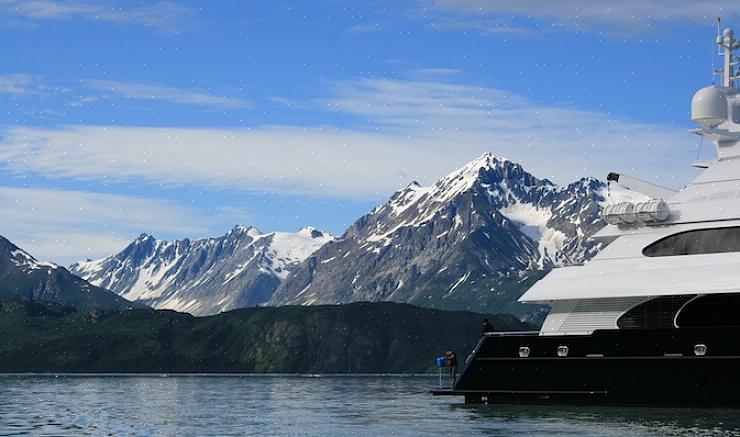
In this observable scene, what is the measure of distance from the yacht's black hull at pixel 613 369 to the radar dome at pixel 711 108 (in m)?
10.5

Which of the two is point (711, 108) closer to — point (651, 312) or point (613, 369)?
point (651, 312)

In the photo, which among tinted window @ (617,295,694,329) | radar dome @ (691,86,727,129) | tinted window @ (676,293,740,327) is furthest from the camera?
radar dome @ (691,86,727,129)

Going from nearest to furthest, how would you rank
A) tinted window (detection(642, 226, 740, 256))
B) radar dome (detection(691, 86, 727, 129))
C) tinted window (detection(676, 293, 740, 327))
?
tinted window (detection(676, 293, 740, 327))
tinted window (detection(642, 226, 740, 256))
radar dome (detection(691, 86, 727, 129))

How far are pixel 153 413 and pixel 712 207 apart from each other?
87.2 ft

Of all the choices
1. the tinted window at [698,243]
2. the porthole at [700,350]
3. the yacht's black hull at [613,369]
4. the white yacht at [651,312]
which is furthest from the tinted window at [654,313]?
the tinted window at [698,243]

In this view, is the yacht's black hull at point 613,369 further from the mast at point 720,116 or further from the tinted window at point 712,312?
the mast at point 720,116

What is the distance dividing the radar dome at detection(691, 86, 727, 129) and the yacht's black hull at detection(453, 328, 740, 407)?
10.5m

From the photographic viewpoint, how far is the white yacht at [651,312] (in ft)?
141

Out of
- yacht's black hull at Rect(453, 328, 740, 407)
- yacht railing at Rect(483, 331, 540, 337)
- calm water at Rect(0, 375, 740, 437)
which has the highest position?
yacht railing at Rect(483, 331, 540, 337)

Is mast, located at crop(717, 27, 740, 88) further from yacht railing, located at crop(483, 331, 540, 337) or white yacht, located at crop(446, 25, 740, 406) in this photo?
yacht railing, located at crop(483, 331, 540, 337)

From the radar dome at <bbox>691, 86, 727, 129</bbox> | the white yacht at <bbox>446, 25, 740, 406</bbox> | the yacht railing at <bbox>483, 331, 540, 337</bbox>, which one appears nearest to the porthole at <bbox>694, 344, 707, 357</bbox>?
the white yacht at <bbox>446, 25, 740, 406</bbox>

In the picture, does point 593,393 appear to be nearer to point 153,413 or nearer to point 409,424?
point 409,424

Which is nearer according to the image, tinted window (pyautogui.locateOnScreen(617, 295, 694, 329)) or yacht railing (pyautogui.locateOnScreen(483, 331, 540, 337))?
tinted window (pyautogui.locateOnScreen(617, 295, 694, 329))

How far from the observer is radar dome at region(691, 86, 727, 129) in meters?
49.5
